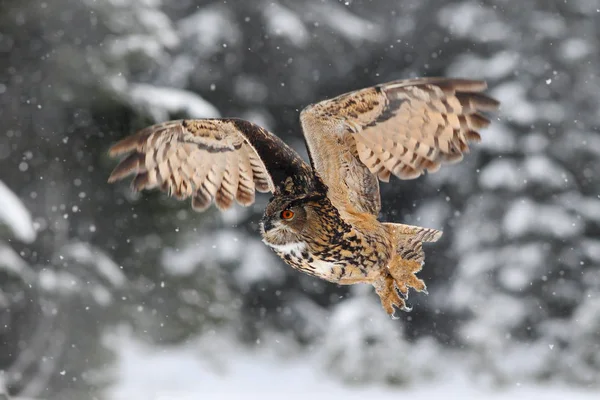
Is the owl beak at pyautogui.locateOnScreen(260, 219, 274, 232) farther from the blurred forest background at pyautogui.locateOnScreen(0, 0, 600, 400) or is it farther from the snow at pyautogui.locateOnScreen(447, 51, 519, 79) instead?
the snow at pyautogui.locateOnScreen(447, 51, 519, 79)

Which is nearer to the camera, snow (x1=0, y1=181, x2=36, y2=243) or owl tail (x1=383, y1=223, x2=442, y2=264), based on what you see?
owl tail (x1=383, y1=223, x2=442, y2=264)

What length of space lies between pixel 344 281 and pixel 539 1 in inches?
339

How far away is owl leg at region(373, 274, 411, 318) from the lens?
2.96 meters

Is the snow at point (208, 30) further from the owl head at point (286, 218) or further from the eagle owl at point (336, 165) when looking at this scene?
the owl head at point (286, 218)

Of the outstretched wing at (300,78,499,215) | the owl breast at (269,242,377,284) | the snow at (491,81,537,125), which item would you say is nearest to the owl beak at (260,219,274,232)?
the owl breast at (269,242,377,284)

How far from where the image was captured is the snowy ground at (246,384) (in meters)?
9.58

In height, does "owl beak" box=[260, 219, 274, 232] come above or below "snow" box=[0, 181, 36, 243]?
below

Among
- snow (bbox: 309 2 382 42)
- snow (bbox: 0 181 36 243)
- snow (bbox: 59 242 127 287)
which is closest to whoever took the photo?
snow (bbox: 0 181 36 243)

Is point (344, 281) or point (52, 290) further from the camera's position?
point (52, 290)

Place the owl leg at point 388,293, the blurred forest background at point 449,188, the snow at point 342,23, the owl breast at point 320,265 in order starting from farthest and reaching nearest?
the snow at point 342,23 < the blurred forest background at point 449,188 < the owl leg at point 388,293 < the owl breast at point 320,265

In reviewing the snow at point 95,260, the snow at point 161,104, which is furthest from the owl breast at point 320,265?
the snow at point 95,260

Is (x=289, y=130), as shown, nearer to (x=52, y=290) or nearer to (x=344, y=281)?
(x=52, y=290)

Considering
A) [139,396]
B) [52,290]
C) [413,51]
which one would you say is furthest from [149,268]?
[413,51]

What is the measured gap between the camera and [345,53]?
1050 centimetres
